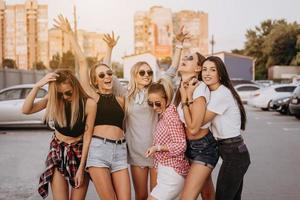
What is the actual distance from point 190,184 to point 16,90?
13079mm

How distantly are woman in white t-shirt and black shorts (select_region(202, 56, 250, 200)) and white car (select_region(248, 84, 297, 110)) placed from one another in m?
21.5

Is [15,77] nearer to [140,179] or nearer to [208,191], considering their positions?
[140,179]

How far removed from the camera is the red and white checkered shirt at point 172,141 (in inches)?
159

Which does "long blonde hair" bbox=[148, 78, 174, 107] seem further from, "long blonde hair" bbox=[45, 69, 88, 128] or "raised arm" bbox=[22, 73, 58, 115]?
"raised arm" bbox=[22, 73, 58, 115]

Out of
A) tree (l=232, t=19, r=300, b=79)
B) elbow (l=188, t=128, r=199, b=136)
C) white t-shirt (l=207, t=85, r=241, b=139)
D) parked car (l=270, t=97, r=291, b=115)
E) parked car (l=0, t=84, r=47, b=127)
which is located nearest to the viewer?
elbow (l=188, t=128, r=199, b=136)

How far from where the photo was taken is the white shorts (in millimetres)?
4020

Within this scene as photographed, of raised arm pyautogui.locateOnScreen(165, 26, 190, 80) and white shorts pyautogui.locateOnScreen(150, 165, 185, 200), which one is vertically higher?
raised arm pyautogui.locateOnScreen(165, 26, 190, 80)

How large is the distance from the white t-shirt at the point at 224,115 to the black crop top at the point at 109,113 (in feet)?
2.72

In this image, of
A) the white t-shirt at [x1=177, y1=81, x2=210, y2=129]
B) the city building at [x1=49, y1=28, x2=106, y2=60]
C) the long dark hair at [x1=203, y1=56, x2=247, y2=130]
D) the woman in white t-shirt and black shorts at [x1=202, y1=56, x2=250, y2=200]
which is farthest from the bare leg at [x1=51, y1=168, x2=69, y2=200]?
the city building at [x1=49, y1=28, x2=106, y2=60]

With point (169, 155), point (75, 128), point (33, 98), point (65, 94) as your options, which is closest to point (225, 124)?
point (169, 155)

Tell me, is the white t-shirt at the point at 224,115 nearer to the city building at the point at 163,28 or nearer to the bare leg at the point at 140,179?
Answer: the bare leg at the point at 140,179

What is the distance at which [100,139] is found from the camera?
4.29 meters

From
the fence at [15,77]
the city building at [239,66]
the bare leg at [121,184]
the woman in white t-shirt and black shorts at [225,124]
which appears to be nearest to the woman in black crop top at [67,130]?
the bare leg at [121,184]

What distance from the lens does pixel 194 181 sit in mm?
3984
